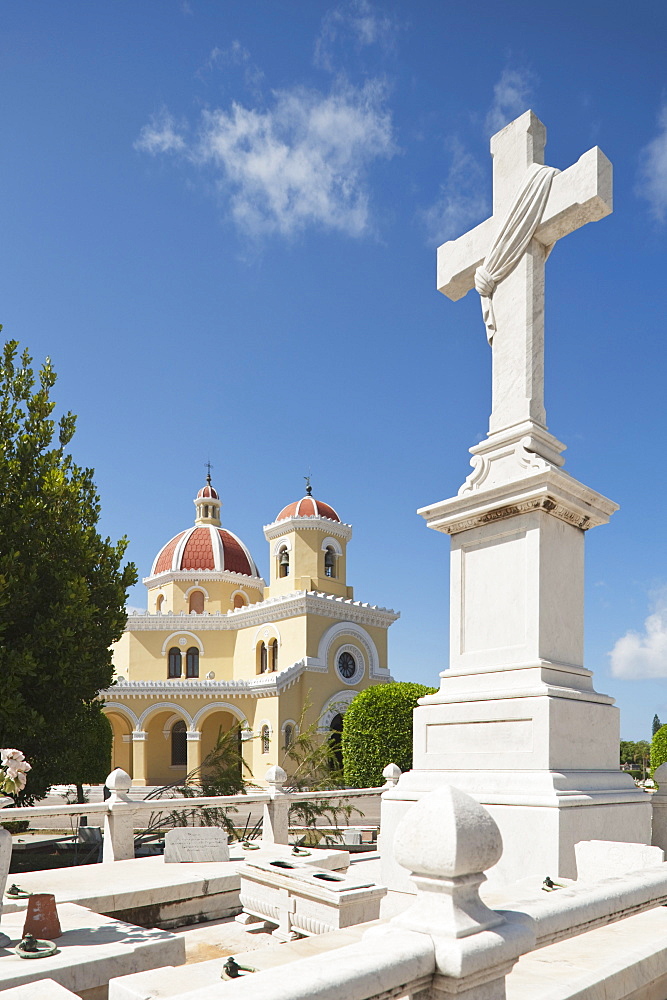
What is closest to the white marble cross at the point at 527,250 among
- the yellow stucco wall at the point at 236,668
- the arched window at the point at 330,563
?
the yellow stucco wall at the point at 236,668

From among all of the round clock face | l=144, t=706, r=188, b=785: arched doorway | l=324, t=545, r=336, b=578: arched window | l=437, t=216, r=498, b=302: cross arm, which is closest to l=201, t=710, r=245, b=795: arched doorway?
l=437, t=216, r=498, b=302: cross arm

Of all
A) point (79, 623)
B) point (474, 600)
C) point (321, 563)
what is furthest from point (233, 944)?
point (321, 563)

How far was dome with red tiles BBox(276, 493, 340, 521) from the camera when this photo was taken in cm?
3844

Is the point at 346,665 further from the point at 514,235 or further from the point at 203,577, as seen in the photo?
the point at 514,235

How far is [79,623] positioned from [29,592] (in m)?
0.87

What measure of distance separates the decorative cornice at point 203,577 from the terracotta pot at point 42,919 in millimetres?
35578

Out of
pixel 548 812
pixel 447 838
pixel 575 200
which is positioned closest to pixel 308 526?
pixel 575 200

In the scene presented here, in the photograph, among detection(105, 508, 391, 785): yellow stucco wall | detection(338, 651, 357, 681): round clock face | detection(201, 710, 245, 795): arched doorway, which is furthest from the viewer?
detection(338, 651, 357, 681): round clock face

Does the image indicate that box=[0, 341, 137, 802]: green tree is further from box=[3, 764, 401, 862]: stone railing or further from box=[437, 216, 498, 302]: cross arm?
box=[437, 216, 498, 302]: cross arm

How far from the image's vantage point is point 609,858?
581 cm

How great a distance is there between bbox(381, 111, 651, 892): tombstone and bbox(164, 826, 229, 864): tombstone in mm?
3326

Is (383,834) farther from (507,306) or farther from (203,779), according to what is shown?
(203,779)

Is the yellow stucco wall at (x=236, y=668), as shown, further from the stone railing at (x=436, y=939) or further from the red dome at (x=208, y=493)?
the stone railing at (x=436, y=939)

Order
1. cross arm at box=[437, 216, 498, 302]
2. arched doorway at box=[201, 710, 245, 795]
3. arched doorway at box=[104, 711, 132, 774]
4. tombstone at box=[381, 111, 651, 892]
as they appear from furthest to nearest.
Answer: arched doorway at box=[104, 711, 132, 774]
arched doorway at box=[201, 710, 245, 795]
cross arm at box=[437, 216, 498, 302]
tombstone at box=[381, 111, 651, 892]
